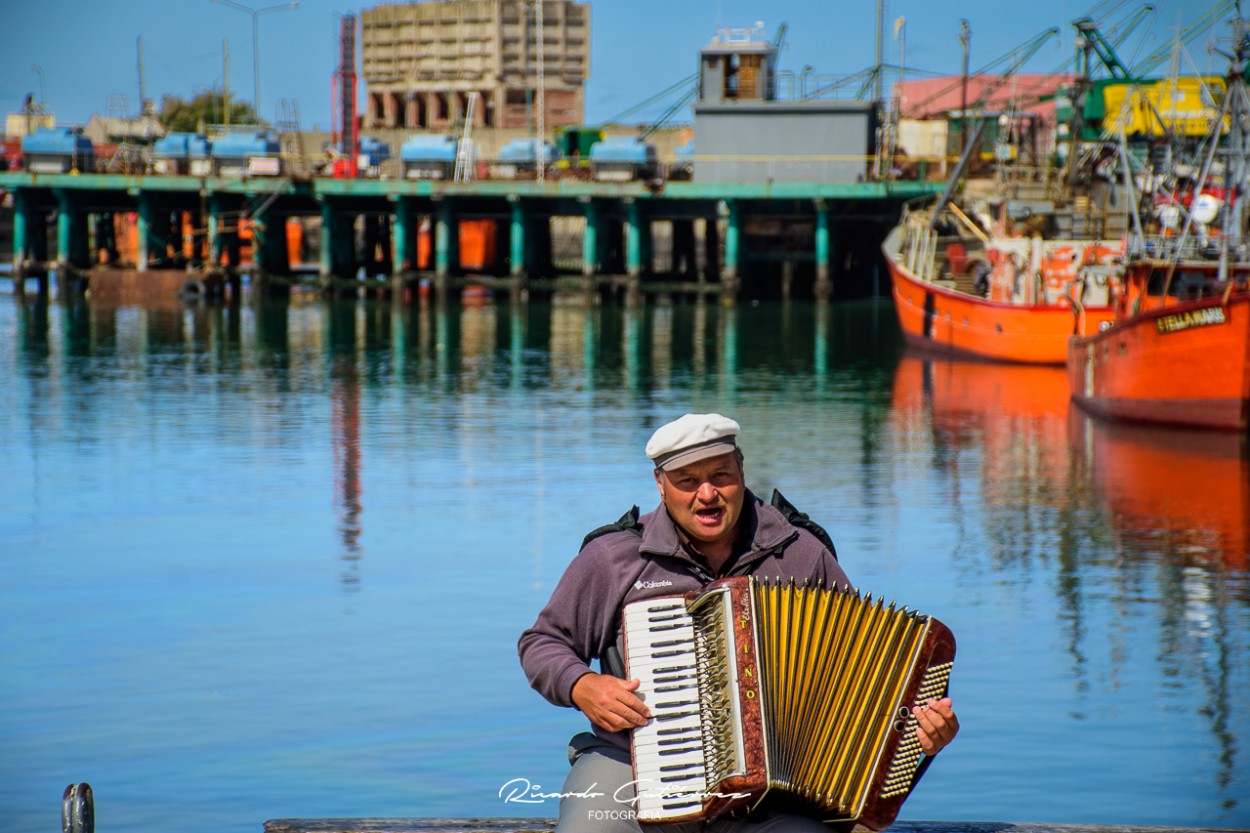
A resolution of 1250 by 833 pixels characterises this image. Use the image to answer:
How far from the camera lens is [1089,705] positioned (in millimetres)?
10305

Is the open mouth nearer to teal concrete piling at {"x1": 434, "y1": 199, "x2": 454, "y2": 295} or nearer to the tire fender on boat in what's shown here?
the tire fender on boat

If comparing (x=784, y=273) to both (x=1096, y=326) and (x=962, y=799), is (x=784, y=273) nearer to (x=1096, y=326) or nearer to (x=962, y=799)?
(x=1096, y=326)

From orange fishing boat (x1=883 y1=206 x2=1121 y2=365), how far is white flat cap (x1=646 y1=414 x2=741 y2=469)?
967 inches

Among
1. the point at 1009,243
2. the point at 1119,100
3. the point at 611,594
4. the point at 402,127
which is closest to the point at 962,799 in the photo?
the point at 611,594

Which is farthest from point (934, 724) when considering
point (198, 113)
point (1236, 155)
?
point (198, 113)

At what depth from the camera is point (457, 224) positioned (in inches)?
2362

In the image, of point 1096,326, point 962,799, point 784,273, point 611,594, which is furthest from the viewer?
point 784,273

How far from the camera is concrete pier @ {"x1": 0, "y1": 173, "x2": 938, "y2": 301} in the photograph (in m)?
57.2

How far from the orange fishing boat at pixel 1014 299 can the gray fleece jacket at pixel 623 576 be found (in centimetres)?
2456

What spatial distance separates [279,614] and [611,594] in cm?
756

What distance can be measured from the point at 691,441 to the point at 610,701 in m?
0.86

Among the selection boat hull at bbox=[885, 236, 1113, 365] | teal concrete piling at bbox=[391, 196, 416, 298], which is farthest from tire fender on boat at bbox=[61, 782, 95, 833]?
teal concrete piling at bbox=[391, 196, 416, 298]

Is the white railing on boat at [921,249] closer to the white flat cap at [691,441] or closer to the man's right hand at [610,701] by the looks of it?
the white flat cap at [691,441]

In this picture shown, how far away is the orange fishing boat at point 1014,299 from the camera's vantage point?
108 ft
